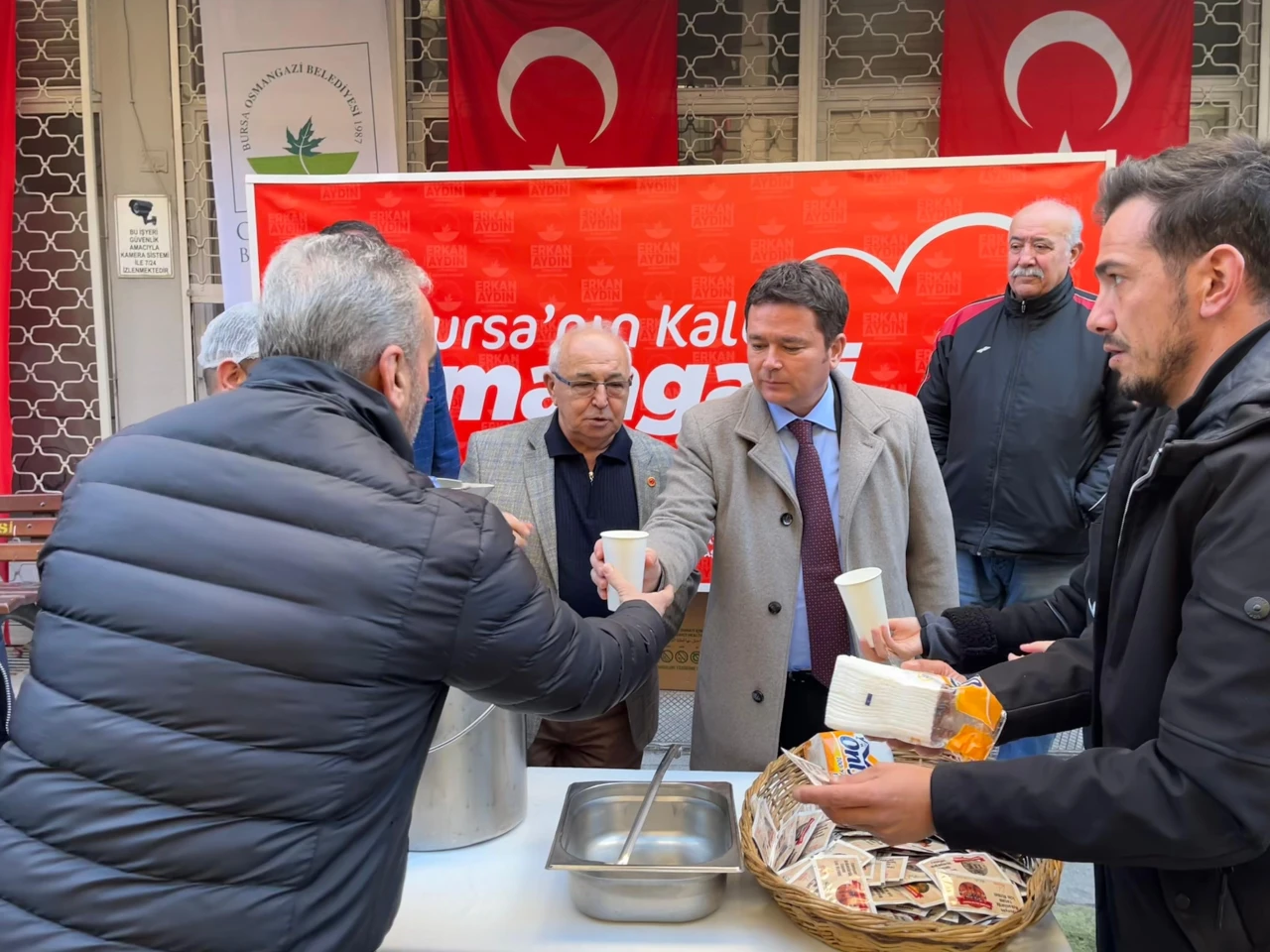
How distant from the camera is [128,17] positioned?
5.00 metres

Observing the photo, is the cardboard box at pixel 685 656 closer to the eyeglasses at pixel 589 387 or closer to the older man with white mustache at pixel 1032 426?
the older man with white mustache at pixel 1032 426

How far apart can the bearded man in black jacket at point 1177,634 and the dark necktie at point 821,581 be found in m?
1.00

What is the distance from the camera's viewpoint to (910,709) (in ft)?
4.56

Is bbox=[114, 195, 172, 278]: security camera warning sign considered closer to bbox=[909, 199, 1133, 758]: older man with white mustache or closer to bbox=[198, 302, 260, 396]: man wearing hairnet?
bbox=[198, 302, 260, 396]: man wearing hairnet

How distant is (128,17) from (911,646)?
528cm

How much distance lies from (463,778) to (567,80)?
152 inches

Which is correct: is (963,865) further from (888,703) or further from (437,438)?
(437,438)

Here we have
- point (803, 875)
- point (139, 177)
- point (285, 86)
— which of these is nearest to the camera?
point (803, 875)

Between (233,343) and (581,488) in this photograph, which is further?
(581,488)

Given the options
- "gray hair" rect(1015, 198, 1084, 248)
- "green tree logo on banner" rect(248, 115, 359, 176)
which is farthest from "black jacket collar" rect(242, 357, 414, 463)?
"green tree logo on banner" rect(248, 115, 359, 176)

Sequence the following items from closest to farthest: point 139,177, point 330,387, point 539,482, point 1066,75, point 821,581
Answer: point 330,387 < point 821,581 < point 539,482 < point 1066,75 < point 139,177

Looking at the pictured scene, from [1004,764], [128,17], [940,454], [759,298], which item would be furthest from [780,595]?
[128,17]

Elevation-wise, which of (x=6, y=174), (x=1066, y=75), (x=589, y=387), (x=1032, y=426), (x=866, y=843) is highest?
(x=1066, y=75)

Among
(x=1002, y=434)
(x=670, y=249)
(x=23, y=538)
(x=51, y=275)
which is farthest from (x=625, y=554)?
(x=51, y=275)
